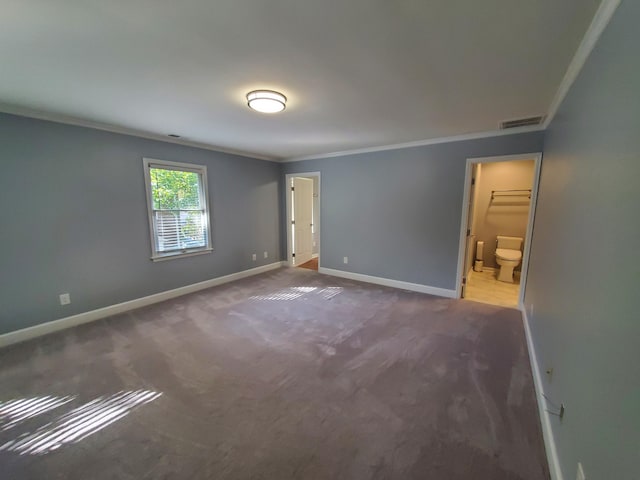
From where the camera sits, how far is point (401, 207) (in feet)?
14.0

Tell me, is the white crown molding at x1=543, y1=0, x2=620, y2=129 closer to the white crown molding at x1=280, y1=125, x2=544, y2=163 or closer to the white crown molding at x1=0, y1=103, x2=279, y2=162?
the white crown molding at x1=280, y1=125, x2=544, y2=163

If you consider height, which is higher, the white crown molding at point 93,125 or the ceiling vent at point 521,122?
the ceiling vent at point 521,122

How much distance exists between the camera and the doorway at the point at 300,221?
5.71 m

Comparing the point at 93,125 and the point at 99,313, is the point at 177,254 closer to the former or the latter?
the point at 99,313

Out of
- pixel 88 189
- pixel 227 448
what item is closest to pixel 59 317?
pixel 88 189

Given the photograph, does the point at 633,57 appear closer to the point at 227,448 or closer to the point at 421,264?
the point at 227,448

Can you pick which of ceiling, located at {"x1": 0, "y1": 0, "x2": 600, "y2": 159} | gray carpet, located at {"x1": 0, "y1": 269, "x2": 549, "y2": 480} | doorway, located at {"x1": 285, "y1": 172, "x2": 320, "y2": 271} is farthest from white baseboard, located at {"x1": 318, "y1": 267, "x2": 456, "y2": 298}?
ceiling, located at {"x1": 0, "y1": 0, "x2": 600, "y2": 159}

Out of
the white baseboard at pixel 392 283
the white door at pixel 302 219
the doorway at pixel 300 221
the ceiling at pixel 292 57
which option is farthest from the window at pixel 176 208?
the white baseboard at pixel 392 283

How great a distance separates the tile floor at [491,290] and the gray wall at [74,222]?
462cm

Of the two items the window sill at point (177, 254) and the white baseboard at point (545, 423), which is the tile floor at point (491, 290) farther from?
the window sill at point (177, 254)

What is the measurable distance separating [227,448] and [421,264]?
11.6ft

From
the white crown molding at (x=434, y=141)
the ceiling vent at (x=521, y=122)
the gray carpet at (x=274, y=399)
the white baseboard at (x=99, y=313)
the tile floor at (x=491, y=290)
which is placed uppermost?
the ceiling vent at (x=521, y=122)

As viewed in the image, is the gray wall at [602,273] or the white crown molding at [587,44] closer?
the gray wall at [602,273]

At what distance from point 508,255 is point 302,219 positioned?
4.20 m
